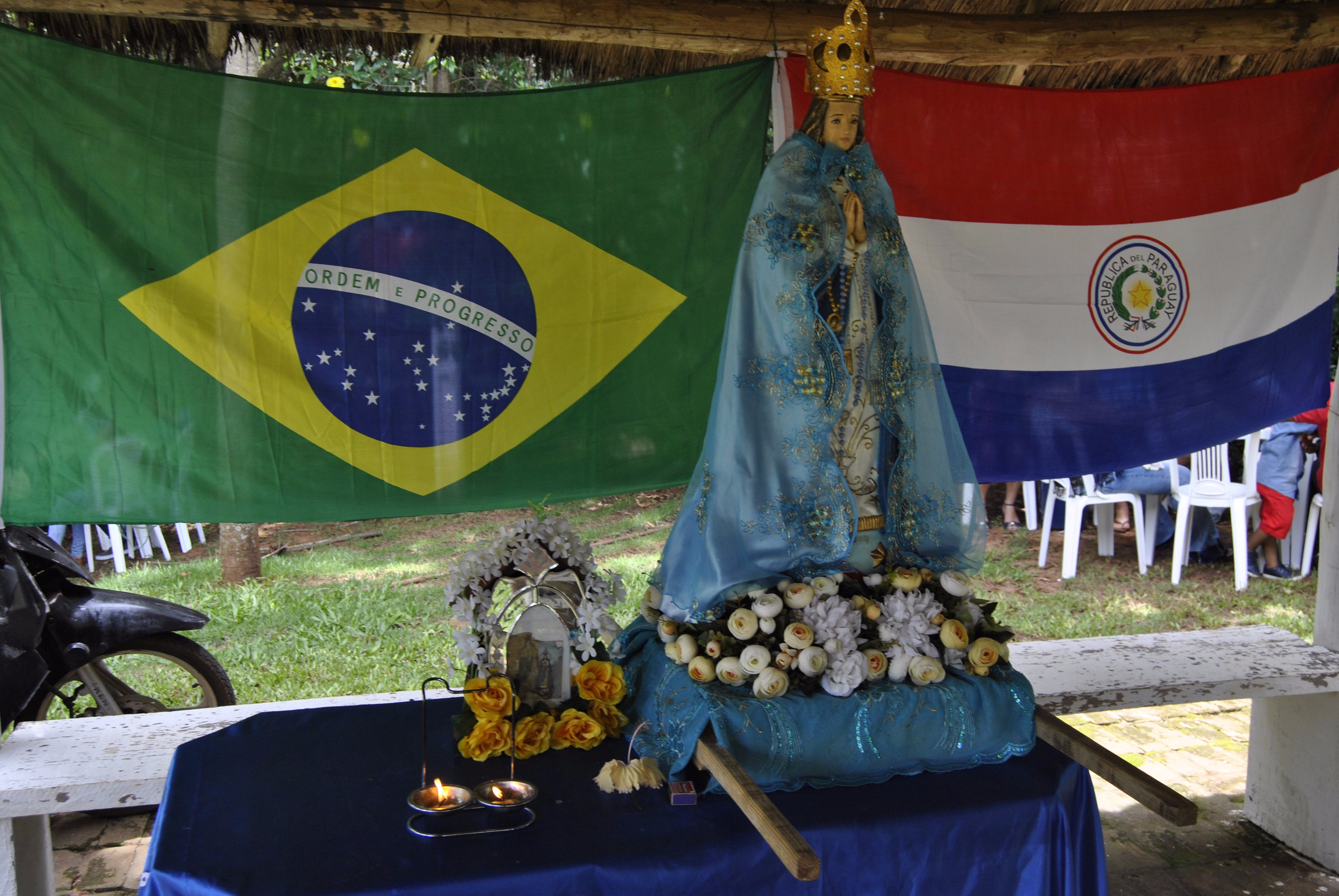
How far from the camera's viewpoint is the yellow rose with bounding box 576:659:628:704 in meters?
2.33

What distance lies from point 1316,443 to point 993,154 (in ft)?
14.4

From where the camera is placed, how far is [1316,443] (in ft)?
21.8

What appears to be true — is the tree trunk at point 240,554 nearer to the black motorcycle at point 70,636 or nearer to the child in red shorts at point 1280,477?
the black motorcycle at point 70,636

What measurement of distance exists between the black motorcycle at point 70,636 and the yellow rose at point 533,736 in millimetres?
1438

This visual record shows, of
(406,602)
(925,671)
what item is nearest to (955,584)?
(925,671)

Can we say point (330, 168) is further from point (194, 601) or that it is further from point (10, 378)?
point (194, 601)

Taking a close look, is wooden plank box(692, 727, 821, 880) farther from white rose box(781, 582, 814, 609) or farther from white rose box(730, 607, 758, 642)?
white rose box(781, 582, 814, 609)

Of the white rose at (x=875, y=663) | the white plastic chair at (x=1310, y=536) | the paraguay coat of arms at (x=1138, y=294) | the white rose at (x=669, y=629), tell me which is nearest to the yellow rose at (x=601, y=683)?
the white rose at (x=669, y=629)

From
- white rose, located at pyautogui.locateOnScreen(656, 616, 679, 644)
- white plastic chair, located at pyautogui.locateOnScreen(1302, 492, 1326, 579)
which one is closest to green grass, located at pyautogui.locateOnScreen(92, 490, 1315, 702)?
white plastic chair, located at pyautogui.locateOnScreen(1302, 492, 1326, 579)

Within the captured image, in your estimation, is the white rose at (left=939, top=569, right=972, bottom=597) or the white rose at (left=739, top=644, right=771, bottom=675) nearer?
the white rose at (left=739, top=644, right=771, bottom=675)

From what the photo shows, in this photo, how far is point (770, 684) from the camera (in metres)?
2.10

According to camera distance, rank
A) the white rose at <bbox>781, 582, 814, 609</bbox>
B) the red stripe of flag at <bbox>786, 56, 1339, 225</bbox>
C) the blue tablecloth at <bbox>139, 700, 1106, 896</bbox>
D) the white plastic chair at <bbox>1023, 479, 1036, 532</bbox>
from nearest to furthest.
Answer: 1. the blue tablecloth at <bbox>139, 700, 1106, 896</bbox>
2. the white rose at <bbox>781, 582, 814, 609</bbox>
3. the red stripe of flag at <bbox>786, 56, 1339, 225</bbox>
4. the white plastic chair at <bbox>1023, 479, 1036, 532</bbox>

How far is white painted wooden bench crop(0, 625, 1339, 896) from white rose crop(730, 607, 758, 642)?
127cm

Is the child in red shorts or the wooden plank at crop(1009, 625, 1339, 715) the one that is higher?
the child in red shorts
